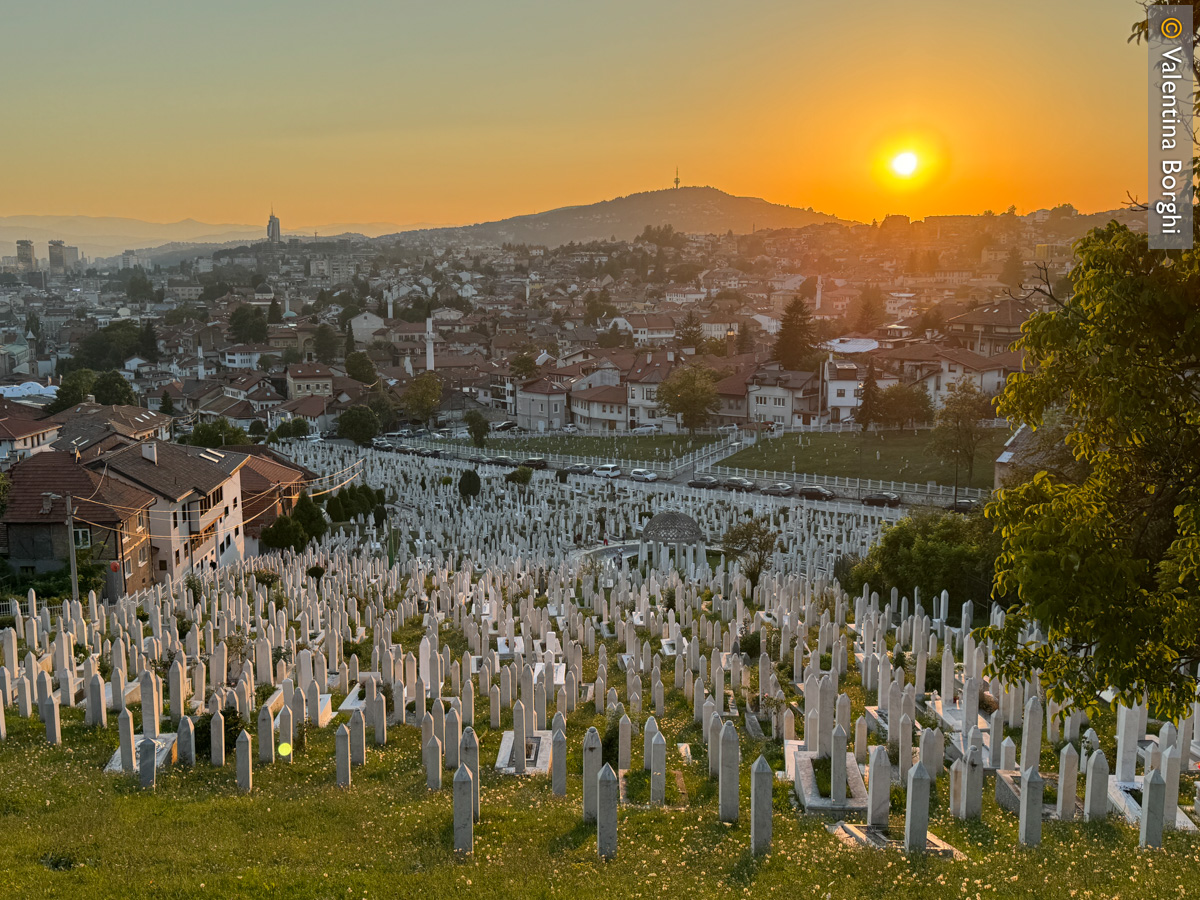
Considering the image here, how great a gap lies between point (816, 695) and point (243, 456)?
87.6 feet

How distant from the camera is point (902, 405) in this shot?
55.1 meters

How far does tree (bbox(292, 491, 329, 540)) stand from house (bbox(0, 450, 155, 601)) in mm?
6623

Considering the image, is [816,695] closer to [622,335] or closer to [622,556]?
[622,556]

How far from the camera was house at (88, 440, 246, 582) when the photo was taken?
2716cm

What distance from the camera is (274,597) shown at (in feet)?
72.3

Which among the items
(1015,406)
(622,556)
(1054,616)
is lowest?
(622,556)

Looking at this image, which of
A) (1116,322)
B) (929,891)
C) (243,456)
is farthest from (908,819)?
(243,456)

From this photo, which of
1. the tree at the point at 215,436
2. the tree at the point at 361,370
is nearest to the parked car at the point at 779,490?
the tree at the point at 215,436

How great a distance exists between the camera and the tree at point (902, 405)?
54938 mm

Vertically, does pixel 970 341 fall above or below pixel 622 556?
above

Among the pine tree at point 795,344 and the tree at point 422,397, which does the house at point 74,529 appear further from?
the pine tree at point 795,344

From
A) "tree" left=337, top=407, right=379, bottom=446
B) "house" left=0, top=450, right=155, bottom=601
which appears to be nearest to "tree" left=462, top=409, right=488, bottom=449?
"tree" left=337, top=407, right=379, bottom=446

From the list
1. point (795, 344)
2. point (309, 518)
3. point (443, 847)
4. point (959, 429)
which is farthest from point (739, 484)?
point (443, 847)

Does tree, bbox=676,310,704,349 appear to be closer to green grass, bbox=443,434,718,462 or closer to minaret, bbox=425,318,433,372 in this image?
minaret, bbox=425,318,433,372
